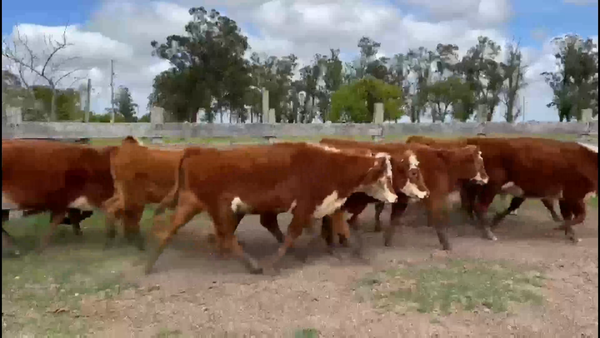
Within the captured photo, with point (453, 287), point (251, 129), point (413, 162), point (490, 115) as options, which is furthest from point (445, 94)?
point (413, 162)

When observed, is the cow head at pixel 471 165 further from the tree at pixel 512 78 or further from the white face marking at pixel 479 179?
the tree at pixel 512 78

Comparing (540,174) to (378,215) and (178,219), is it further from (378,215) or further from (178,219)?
(178,219)

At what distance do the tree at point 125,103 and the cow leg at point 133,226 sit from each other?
4.53 ft

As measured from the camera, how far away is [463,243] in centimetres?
297

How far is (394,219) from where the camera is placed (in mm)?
3396

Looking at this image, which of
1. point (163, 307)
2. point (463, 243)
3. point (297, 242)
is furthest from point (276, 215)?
point (163, 307)

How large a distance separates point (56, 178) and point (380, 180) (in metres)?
1.56

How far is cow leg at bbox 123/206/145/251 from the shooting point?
279 centimetres

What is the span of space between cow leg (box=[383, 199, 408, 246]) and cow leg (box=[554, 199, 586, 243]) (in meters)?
1.39

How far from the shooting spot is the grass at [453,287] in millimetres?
1767

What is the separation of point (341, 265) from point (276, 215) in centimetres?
55

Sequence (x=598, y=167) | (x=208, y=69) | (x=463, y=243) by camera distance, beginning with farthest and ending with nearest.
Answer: (x=463, y=243), (x=208, y=69), (x=598, y=167)

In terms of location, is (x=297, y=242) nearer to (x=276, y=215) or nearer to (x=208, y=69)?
(x=276, y=215)

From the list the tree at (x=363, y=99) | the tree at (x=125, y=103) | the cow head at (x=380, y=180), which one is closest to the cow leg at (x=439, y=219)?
the cow head at (x=380, y=180)
